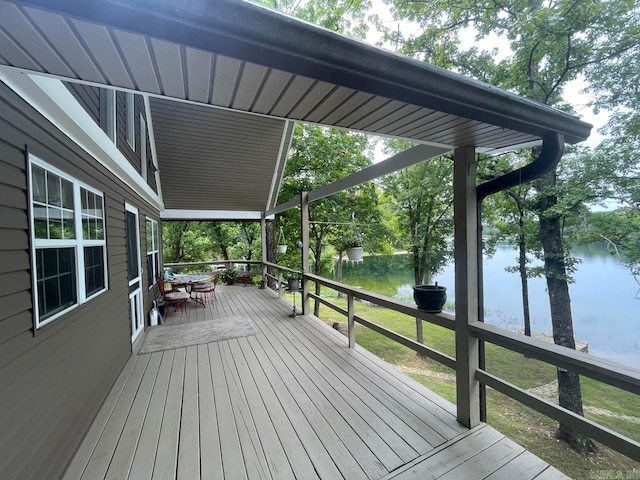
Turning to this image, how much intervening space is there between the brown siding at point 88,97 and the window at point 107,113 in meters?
0.09

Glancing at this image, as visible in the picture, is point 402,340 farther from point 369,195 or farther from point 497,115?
point 369,195

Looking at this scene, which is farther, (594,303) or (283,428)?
(594,303)

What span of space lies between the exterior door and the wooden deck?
0.70m

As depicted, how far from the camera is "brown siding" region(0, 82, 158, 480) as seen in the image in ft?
4.51

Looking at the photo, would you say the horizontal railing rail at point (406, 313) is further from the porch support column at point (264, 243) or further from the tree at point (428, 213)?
the tree at point (428, 213)

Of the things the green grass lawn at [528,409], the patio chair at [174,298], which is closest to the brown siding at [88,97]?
the patio chair at [174,298]

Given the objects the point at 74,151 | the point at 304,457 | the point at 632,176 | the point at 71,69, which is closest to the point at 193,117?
the point at 74,151

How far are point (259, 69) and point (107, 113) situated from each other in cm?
285

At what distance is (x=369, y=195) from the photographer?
36.4ft

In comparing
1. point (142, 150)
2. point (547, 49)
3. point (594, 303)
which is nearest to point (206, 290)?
point (142, 150)

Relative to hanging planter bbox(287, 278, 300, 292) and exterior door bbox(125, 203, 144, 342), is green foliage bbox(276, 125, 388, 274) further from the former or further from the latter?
exterior door bbox(125, 203, 144, 342)

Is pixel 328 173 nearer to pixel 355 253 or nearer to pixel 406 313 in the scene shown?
pixel 355 253

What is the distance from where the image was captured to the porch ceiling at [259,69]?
87 centimetres

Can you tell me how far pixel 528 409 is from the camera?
5.81m
